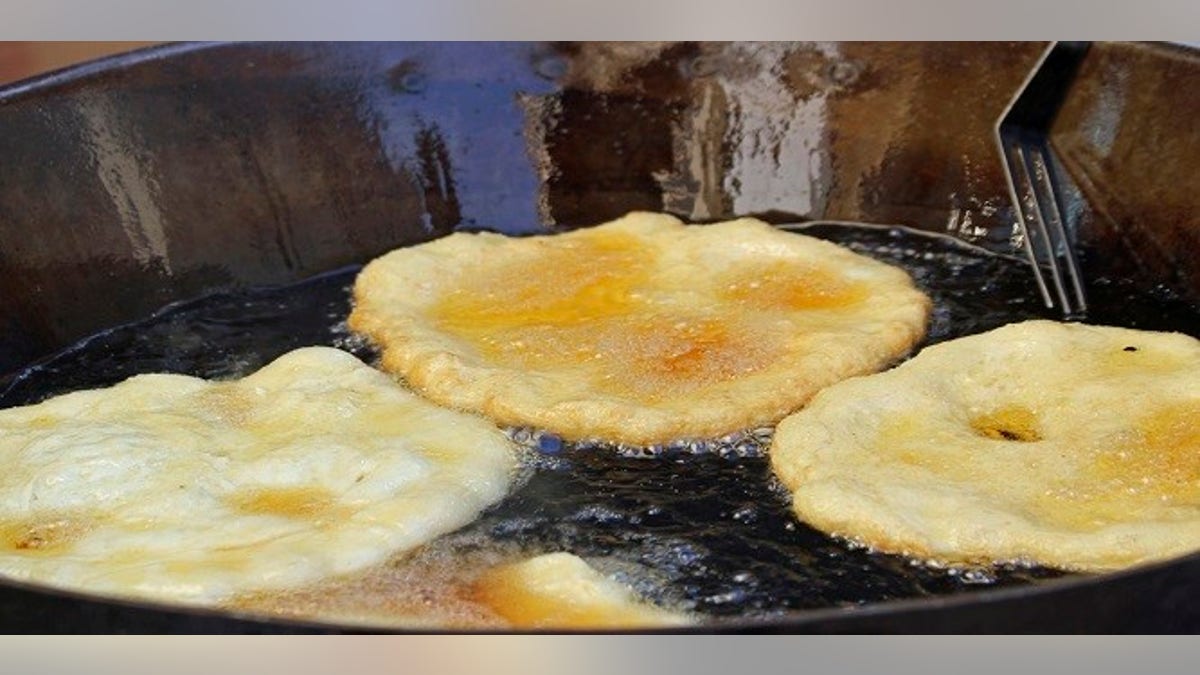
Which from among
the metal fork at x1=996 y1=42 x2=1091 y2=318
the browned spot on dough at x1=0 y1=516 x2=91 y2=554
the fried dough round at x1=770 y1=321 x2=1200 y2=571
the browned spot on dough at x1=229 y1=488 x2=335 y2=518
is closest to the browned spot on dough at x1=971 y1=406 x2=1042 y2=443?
the fried dough round at x1=770 y1=321 x2=1200 y2=571

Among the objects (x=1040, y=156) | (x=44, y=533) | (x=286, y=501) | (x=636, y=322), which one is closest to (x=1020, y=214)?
(x=1040, y=156)

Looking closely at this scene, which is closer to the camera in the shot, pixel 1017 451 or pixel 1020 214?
pixel 1017 451

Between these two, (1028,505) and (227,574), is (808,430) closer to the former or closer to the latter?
(1028,505)

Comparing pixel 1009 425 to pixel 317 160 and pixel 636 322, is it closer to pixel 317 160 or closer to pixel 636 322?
pixel 636 322

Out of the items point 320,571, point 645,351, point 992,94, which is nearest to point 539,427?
point 645,351

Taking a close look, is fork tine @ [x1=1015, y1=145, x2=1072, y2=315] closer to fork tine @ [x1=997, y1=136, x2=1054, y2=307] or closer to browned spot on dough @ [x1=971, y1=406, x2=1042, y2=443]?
fork tine @ [x1=997, y1=136, x2=1054, y2=307]

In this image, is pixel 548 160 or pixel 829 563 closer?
pixel 829 563

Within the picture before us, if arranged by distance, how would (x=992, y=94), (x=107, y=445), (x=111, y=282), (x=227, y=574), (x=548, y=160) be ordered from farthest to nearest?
1. (x=548, y=160)
2. (x=992, y=94)
3. (x=111, y=282)
4. (x=107, y=445)
5. (x=227, y=574)
